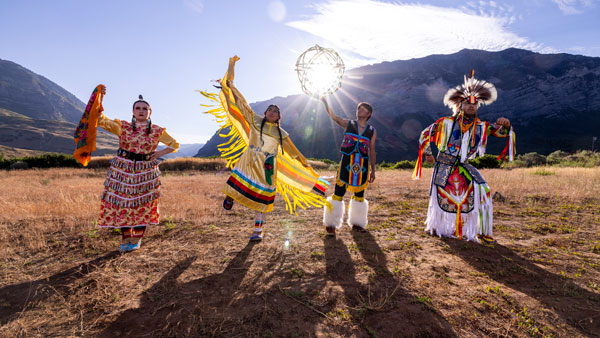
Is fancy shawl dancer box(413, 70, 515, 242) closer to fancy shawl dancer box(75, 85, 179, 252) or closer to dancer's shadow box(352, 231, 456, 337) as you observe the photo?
dancer's shadow box(352, 231, 456, 337)

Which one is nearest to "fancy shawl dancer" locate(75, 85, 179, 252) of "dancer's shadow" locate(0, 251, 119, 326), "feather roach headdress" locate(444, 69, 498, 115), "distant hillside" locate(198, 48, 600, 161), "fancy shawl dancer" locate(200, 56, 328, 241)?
"dancer's shadow" locate(0, 251, 119, 326)

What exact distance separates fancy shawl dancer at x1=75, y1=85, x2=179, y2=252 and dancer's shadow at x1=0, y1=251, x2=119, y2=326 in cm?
71

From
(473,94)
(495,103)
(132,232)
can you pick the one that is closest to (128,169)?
(132,232)

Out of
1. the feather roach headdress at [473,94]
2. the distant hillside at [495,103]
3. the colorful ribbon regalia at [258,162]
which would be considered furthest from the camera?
the distant hillside at [495,103]

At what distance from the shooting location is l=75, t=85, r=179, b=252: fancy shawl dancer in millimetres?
3943

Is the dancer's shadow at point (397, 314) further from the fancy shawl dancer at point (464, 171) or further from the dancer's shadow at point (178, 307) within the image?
the fancy shawl dancer at point (464, 171)

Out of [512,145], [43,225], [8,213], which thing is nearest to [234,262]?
[43,225]

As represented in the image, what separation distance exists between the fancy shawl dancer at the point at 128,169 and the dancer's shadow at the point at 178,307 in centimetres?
124

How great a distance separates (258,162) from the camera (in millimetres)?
4566

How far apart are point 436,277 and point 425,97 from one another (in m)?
116

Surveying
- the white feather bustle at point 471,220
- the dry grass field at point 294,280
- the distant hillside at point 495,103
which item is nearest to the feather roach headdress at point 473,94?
the white feather bustle at point 471,220

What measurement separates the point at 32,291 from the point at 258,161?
10.4 ft

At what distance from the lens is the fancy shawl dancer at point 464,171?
15.1 ft

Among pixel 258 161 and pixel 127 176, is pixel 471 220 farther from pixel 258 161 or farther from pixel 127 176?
pixel 127 176
